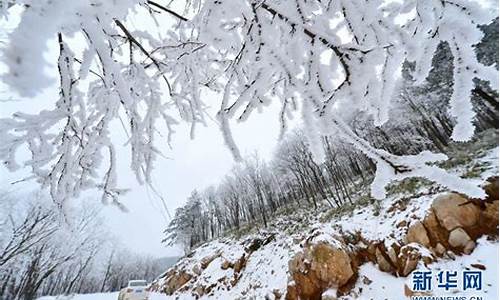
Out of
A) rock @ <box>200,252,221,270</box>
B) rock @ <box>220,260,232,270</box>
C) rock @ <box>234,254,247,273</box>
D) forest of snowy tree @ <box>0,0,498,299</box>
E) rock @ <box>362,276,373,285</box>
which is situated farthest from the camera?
rock @ <box>200,252,221,270</box>

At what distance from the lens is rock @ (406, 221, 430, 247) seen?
7182mm

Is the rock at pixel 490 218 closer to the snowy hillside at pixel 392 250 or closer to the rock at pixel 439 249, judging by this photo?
the snowy hillside at pixel 392 250

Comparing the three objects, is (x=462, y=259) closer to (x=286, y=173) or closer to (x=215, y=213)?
(x=286, y=173)

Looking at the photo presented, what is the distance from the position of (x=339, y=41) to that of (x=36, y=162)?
1666 mm

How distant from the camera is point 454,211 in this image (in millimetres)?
7125

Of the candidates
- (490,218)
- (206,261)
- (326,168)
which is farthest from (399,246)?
(206,261)

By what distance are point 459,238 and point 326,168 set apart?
13560 millimetres

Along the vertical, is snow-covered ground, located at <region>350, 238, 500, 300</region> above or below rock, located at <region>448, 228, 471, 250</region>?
below

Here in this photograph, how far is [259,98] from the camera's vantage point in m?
1.13

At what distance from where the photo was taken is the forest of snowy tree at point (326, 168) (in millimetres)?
15261

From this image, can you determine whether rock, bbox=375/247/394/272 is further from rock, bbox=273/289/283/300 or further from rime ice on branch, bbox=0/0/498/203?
rime ice on branch, bbox=0/0/498/203

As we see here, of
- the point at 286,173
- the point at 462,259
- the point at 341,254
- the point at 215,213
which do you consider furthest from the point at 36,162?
the point at 215,213

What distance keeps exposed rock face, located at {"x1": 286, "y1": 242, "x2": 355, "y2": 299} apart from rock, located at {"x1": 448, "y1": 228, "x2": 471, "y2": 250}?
9.11 feet

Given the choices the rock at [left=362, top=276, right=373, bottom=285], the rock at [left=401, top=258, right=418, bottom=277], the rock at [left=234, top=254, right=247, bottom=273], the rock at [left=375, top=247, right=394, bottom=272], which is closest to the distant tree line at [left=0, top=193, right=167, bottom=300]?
the rock at [left=234, top=254, right=247, bottom=273]
